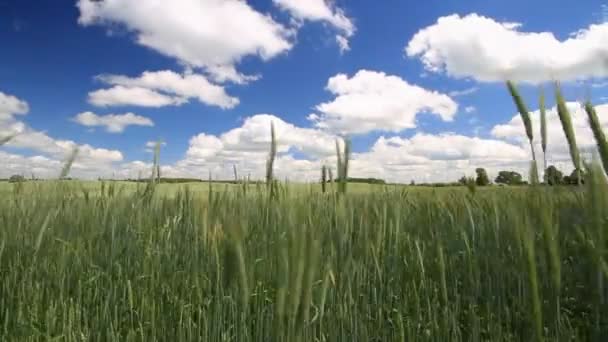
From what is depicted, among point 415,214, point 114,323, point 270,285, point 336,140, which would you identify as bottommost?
point 114,323

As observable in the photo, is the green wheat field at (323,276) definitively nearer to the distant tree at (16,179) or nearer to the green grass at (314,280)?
the green grass at (314,280)

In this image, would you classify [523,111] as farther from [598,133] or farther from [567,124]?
[598,133]

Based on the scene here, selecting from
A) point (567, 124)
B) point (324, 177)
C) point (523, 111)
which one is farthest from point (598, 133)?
point (324, 177)

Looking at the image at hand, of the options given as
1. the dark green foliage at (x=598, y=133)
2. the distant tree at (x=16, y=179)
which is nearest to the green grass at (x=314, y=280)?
the dark green foliage at (x=598, y=133)

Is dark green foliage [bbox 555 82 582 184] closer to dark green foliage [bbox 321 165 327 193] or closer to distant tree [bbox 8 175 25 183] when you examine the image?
dark green foliage [bbox 321 165 327 193]

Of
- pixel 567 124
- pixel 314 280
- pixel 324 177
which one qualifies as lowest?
pixel 314 280

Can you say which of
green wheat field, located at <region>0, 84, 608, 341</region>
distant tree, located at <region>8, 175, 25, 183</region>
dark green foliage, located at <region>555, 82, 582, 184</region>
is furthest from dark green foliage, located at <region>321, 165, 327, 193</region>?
distant tree, located at <region>8, 175, 25, 183</region>

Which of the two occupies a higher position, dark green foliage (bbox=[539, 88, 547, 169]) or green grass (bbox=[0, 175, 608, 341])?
dark green foliage (bbox=[539, 88, 547, 169])

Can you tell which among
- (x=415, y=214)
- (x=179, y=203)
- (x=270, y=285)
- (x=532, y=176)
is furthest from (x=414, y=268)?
(x=179, y=203)

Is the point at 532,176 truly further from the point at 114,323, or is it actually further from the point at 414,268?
the point at 114,323

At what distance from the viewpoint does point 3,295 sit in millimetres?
1578

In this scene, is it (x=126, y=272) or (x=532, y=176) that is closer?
(x=532, y=176)

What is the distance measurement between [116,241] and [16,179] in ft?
5.49

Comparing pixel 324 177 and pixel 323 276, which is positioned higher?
pixel 324 177
